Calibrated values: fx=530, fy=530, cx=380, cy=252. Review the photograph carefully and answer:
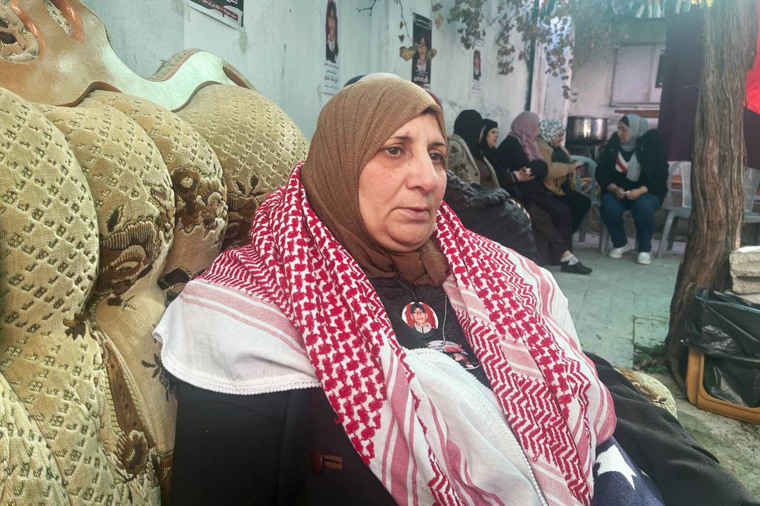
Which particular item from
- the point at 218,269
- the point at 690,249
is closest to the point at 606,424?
the point at 218,269

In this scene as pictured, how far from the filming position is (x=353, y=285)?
35.7 inches

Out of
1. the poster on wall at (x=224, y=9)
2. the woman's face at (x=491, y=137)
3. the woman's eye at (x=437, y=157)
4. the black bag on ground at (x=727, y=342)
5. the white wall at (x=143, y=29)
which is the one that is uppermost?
the poster on wall at (x=224, y=9)

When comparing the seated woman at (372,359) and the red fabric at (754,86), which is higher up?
the red fabric at (754,86)

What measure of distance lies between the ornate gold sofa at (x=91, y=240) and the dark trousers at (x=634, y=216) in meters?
4.63

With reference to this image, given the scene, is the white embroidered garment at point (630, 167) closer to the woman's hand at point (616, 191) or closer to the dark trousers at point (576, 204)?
the woman's hand at point (616, 191)

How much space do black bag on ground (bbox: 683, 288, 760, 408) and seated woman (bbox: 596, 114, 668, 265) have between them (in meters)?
2.75

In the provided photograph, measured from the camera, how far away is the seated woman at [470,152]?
13.9 feet

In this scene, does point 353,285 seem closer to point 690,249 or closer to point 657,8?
point 690,249

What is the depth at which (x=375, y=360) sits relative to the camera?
85 cm

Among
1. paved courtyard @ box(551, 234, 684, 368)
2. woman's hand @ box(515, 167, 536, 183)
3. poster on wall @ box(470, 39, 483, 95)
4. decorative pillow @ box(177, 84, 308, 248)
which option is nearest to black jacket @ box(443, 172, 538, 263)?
decorative pillow @ box(177, 84, 308, 248)

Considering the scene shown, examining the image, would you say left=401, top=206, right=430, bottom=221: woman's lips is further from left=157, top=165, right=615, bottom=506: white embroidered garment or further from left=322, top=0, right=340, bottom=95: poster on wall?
left=322, top=0, right=340, bottom=95: poster on wall

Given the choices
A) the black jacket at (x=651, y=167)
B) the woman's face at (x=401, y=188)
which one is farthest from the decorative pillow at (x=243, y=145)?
the black jacket at (x=651, y=167)

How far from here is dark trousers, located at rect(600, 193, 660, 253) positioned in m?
4.94

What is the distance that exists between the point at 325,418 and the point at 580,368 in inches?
18.8
